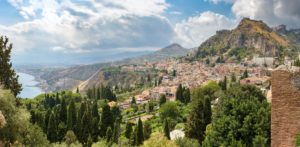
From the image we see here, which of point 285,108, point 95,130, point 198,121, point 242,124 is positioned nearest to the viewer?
point 285,108

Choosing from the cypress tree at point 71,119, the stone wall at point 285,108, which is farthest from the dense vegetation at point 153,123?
the stone wall at point 285,108

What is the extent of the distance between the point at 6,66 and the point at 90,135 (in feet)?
98.3

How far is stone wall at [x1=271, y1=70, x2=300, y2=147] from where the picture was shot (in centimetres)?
1023

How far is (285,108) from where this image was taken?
33.8 feet

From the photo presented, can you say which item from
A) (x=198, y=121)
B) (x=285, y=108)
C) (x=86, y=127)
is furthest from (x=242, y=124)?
(x=86, y=127)

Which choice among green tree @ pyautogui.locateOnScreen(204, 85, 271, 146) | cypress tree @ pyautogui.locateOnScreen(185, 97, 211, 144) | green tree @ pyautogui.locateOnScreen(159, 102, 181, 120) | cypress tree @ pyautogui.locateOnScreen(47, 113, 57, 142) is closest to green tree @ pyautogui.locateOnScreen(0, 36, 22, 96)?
green tree @ pyautogui.locateOnScreen(204, 85, 271, 146)

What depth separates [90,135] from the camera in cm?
5116

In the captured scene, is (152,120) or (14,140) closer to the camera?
(14,140)

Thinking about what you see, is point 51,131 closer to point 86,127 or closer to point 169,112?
point 86,127

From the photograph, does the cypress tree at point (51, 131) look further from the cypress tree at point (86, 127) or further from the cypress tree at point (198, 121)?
the cypress tree at point (198, 121)

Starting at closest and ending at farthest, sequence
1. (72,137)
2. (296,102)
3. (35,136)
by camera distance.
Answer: (296,102) → (35,136) → (72,137)

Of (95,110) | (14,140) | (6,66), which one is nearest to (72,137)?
(95,110)

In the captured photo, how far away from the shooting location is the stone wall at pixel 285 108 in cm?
1023

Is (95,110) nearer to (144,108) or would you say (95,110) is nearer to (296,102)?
(144,108)
